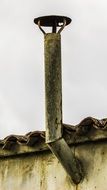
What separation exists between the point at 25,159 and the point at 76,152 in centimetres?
119

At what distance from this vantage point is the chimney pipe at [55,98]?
10.1 m

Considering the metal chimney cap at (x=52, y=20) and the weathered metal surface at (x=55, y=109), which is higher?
the metal chimney cap at (x=52, y=20)

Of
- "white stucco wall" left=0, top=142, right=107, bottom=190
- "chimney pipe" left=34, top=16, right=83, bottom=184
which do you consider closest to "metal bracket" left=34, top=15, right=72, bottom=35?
"chimney pipe" left=34, top=16, right=83, bottom=184

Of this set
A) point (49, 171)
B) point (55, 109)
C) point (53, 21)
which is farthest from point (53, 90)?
point (49, 171)

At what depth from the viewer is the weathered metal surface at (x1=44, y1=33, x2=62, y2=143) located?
396 inches

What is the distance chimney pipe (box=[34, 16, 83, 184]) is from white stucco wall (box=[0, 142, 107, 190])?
0.52 feet

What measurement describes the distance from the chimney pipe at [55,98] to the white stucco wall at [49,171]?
158 millimetres

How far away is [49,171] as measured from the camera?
35.9 ft

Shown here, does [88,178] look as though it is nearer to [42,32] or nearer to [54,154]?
[54,154]

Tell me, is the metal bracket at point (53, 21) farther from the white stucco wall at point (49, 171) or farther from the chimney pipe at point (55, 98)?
the white stucco wall at point (49, 171)

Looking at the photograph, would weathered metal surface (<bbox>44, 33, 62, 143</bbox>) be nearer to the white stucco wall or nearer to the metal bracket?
the metal bracket

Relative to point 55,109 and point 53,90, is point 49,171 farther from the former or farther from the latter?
point 53,90

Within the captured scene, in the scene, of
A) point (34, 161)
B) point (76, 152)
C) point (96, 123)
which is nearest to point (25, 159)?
point (34, 161)

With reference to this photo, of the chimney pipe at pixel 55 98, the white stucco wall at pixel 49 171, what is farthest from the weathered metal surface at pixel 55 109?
the white stucco wall at pixel 49 171
